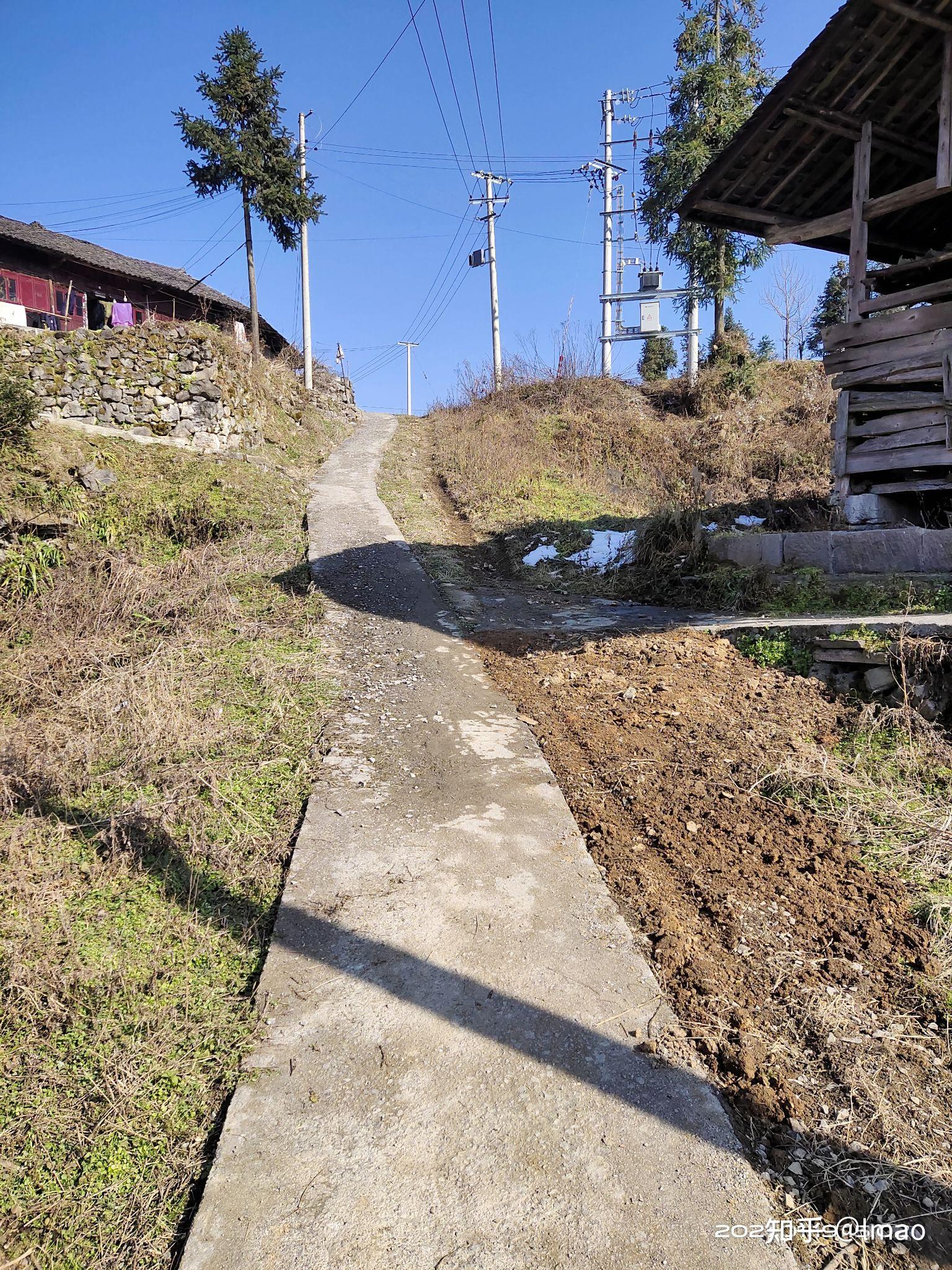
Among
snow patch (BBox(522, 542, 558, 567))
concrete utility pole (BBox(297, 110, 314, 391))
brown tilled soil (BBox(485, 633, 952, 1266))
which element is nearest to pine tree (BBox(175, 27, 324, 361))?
concrete utility pole (BBox(297, 110, 314, 391))

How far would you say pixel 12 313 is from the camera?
2083 centimetres

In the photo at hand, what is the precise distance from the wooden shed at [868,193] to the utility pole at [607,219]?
17982 mm

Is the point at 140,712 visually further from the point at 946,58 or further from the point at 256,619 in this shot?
the point at 946,58

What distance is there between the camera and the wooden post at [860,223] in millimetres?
7699

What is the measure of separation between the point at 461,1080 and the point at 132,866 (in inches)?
75.1

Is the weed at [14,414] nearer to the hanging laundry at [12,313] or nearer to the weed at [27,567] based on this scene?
the weed at [27,567]

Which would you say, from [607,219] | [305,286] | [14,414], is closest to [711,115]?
[607,219]

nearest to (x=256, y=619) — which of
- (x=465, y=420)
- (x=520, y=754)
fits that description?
(x=520, y=754)

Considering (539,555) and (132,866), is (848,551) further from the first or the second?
(132,866)

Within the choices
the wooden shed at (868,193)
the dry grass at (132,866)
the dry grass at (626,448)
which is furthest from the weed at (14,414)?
the wooden shed at (868,193)

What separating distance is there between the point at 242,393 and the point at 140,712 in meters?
11.4

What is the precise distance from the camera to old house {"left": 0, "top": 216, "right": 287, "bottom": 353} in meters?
21.2

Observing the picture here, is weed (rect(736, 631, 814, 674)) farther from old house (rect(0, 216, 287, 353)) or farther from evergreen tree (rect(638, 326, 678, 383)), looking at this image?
evergreen tree (rect(638, 326, 678, 383))

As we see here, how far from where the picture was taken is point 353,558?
31.4 ft
